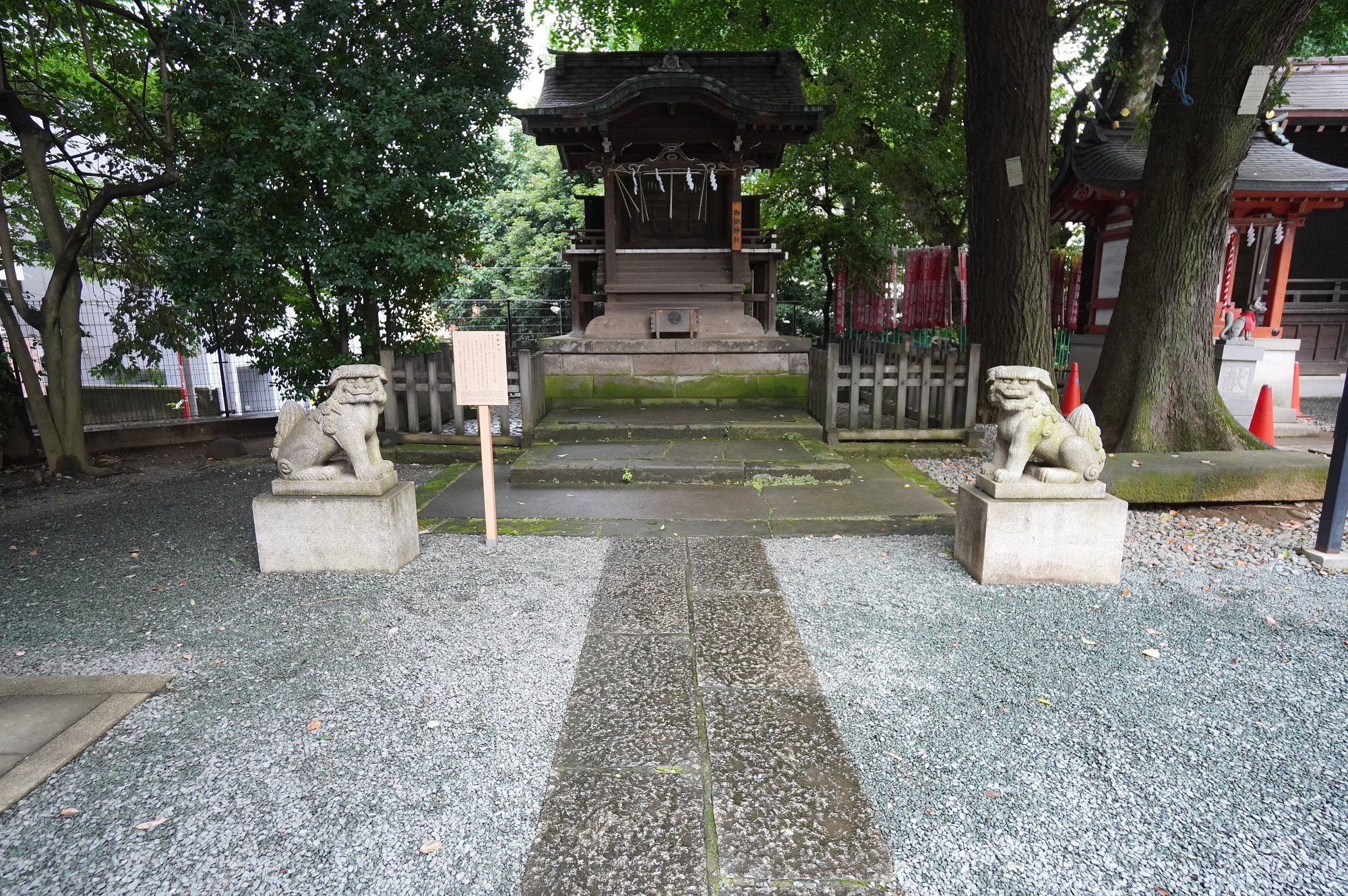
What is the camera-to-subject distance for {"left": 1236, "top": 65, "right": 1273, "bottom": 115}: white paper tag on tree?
530 centimetres

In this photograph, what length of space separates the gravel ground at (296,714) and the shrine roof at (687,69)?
815cm

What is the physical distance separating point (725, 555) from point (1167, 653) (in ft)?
7.50

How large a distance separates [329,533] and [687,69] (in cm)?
885

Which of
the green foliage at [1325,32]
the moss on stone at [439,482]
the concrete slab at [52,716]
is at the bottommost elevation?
the concrete slab at [52,716]

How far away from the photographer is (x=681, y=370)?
8.91 meters

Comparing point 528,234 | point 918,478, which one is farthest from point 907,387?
point 528,234

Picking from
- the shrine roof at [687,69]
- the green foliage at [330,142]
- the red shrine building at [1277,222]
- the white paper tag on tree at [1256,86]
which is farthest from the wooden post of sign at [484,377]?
the red shrine building at [1277,222]

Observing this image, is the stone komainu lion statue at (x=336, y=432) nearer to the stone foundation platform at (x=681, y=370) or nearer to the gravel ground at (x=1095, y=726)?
the gravel ground at (x=1095, y=726)

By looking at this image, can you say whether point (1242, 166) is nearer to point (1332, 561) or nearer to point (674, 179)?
point (1332, 561)

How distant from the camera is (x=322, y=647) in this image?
3125mm

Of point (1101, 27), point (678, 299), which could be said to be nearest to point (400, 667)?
point (678, 299)

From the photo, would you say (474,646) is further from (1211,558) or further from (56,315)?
(56,315)

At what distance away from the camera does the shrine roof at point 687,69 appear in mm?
9930

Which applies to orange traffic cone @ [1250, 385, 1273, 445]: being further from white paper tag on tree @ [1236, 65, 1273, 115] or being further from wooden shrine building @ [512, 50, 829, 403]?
wooden shrine building @ [512, 50, 829, 403]
